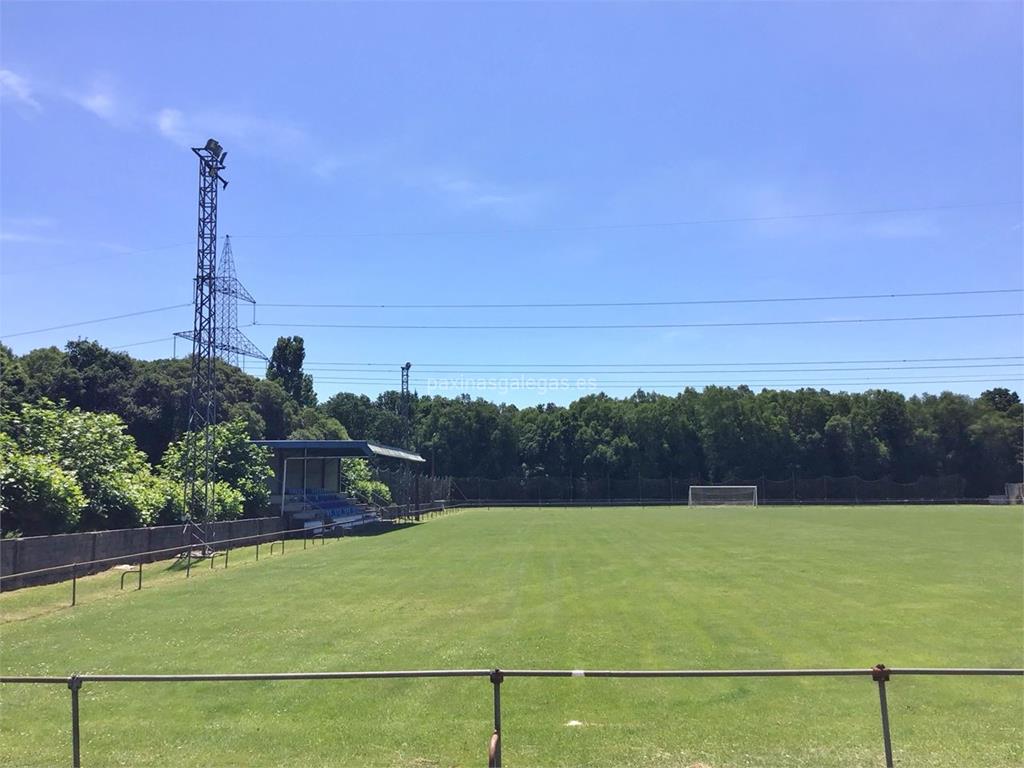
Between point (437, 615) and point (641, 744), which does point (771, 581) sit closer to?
point (437, 615)

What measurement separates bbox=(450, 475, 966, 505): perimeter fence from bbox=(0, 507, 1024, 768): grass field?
228 ft

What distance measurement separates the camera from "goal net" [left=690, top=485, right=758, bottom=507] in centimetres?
8335

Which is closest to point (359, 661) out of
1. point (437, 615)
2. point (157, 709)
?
point (157, 709)

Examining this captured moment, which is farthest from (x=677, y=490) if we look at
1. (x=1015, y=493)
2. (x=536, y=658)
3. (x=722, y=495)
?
(x=536, y=658)

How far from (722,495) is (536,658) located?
7949 centimetres

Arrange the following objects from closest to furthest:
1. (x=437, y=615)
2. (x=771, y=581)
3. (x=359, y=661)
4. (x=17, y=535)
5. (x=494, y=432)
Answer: (x=359, y=661) < (x=437, y=615) < (x=771, y=581) < (x=17, y=535) < (x=494, y=432)

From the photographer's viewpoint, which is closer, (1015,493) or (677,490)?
(1015,493)

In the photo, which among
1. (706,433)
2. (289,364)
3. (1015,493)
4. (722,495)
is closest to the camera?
(1015,493)

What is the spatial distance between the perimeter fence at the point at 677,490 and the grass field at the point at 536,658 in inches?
2734

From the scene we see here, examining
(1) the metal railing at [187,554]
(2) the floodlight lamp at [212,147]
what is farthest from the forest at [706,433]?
(2) the floodlight lamp at [212,147]

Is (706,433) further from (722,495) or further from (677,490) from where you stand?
(722,495)

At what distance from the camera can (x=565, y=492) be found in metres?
94.4

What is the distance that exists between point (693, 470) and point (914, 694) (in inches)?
3539

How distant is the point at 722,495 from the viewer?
85.8m
